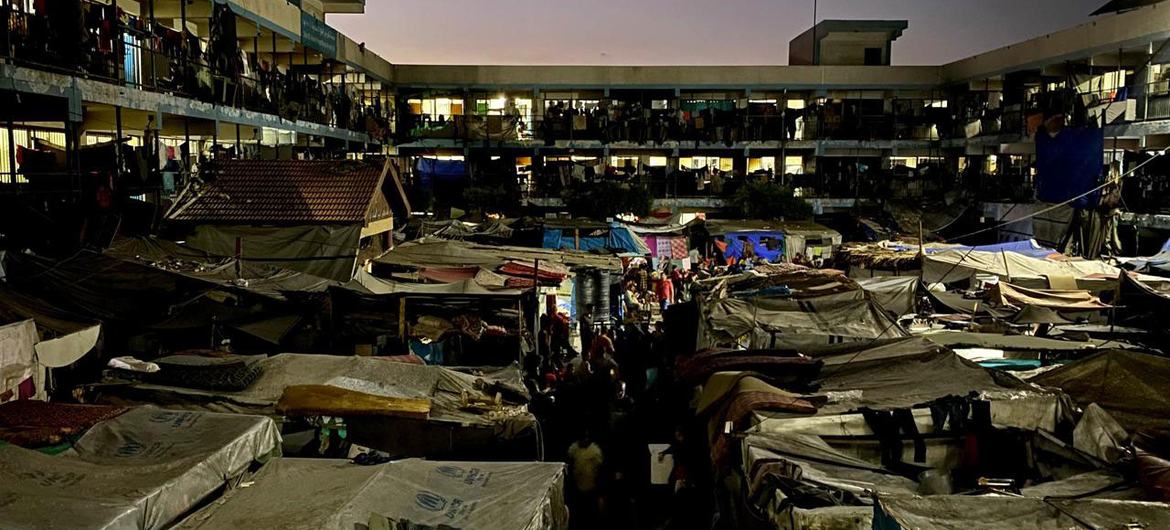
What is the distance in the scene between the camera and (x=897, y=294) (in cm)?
2000

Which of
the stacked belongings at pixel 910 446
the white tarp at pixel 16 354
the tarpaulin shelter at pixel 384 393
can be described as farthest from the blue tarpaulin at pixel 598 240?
the white tarp at pixel 16 354

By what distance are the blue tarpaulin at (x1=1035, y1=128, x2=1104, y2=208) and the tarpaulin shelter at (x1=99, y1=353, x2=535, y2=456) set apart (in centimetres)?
2373

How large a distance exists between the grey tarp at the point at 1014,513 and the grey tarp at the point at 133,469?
5554 millimetres

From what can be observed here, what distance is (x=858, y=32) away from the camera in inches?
1966

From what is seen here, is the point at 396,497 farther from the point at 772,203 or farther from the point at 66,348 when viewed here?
the point at 772,203

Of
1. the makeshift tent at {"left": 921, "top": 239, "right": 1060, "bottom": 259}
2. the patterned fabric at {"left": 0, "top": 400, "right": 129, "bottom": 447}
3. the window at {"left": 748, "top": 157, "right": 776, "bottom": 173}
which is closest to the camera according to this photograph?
the patterned fabric at {"left": 0, "top": 400, "right": 129, "bottom": 447}

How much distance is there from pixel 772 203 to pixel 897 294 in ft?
66.5

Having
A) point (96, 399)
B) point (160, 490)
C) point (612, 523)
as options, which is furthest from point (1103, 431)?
point (96, 399)

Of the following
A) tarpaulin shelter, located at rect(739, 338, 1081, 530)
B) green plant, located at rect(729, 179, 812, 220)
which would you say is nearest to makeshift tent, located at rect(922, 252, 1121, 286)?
tarpaulin shelter, located at rect(739, 338, 1081, 530)

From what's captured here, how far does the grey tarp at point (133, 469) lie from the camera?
6.89 m

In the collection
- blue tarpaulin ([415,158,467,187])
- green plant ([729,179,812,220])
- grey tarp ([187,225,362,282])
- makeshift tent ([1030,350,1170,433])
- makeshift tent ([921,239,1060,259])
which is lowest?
makeshift tent ([1030,350,1170,433])

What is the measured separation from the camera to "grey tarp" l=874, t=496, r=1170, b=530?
223 inches

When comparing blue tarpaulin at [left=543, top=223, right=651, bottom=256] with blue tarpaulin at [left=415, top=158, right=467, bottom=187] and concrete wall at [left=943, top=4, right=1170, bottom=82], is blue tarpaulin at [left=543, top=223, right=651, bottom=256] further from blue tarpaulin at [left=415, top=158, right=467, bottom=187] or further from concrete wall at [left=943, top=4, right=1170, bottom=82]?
concrete wall at [left=943, top=4, right=1170, bottom=82]

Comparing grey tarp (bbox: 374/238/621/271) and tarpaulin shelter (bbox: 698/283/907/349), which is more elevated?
grey tarp (bbox: 374/238/621/271)
